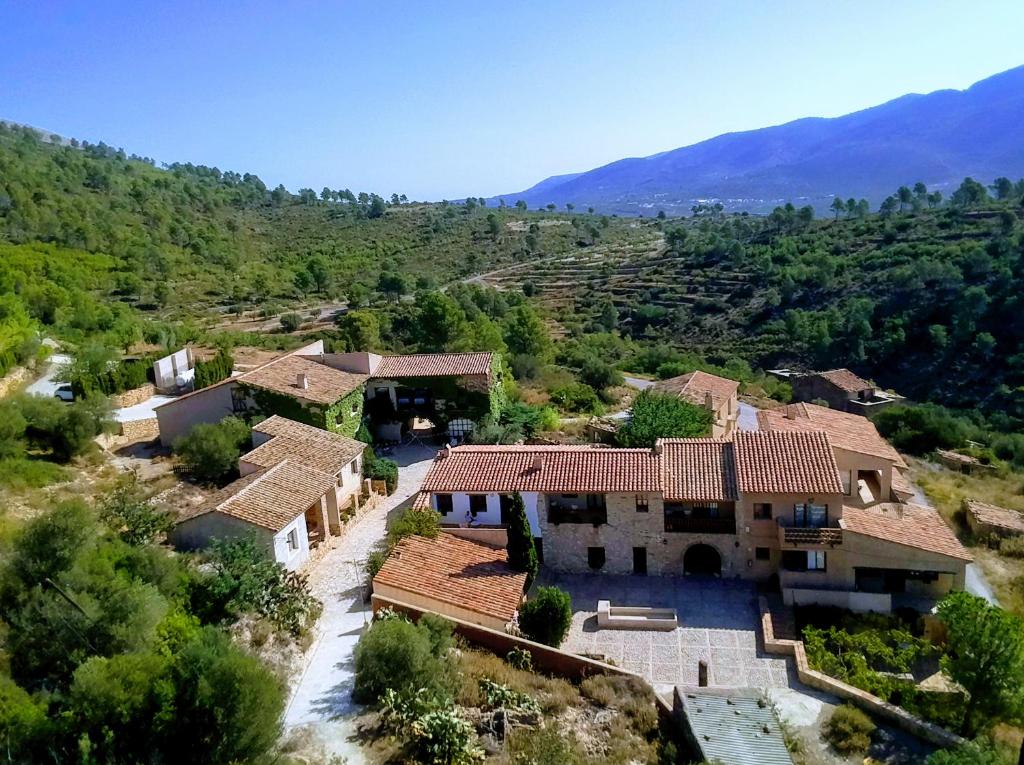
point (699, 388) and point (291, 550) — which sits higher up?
point (291, 550)

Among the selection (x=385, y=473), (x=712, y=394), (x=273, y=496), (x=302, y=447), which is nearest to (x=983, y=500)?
(x=712, y=394)

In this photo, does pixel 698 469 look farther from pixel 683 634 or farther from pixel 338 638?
pixel 338 638

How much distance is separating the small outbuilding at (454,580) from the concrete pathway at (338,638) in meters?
1.11

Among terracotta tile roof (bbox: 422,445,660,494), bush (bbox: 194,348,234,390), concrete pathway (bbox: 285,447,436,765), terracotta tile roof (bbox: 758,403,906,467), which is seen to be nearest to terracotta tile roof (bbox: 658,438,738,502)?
terracotta tile roof (bbox: 422,445,660,494)

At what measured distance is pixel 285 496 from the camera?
21.4m

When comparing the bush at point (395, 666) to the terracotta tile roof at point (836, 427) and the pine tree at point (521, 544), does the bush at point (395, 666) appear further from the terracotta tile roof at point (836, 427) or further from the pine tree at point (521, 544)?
the terracotta tile roof at point (836, 427)

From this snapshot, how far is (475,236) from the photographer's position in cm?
11044

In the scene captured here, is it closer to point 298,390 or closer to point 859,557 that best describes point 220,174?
point 298,390

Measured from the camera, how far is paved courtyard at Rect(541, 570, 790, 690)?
18.5 metres

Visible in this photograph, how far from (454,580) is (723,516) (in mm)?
8675

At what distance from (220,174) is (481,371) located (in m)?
147

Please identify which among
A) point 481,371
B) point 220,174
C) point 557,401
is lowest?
point 557,401

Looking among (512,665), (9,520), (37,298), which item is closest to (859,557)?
(512,665)

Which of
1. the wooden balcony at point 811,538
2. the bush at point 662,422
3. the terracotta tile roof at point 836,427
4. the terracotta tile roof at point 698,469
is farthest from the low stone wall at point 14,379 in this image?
the terracotta tile roof at point 836,427
